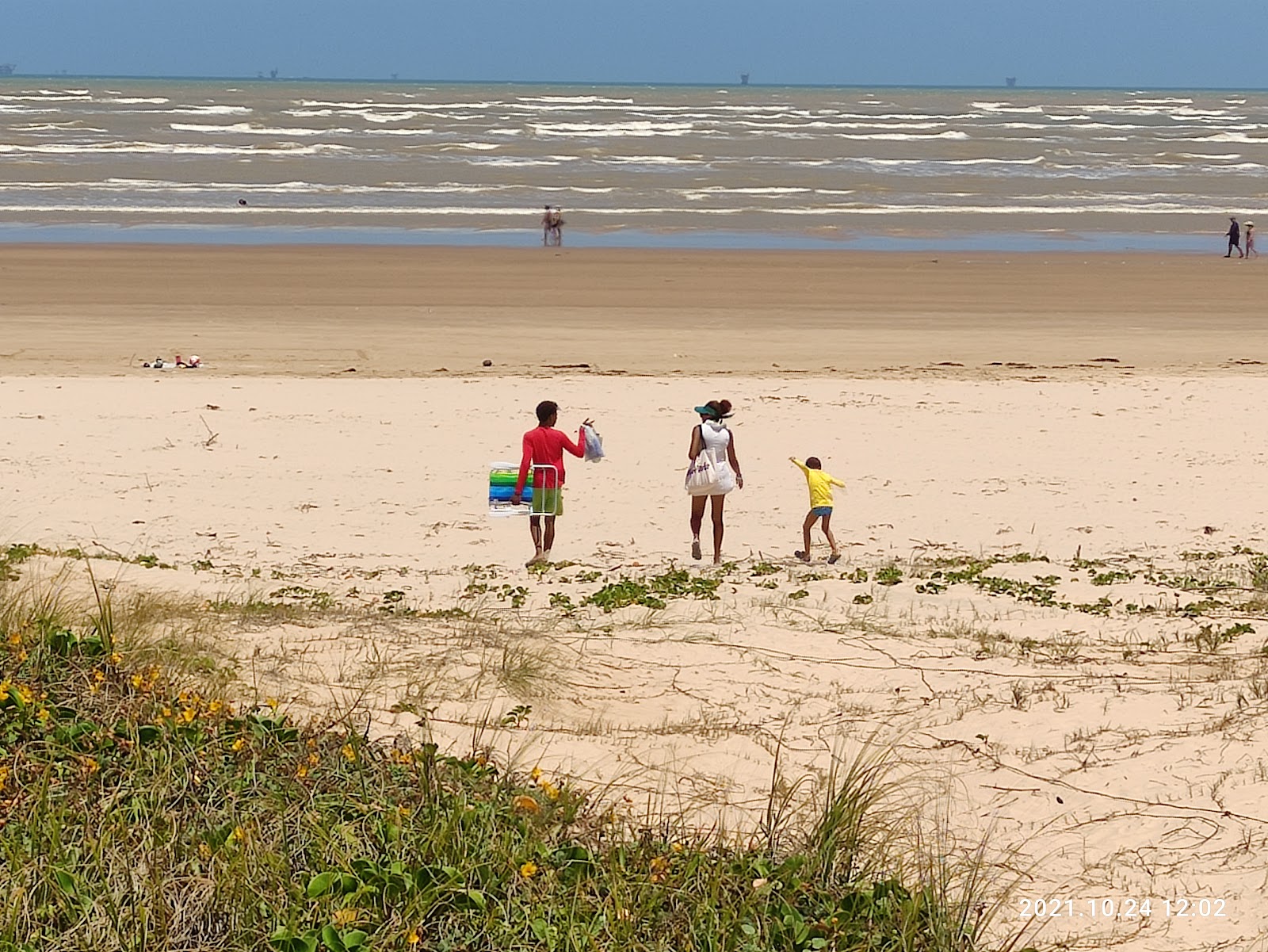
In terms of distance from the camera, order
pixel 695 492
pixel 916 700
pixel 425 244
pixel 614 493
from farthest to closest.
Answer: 1. pixel 425 244
2. pixel 614 493
3. pixel 695 492
4. pixel 916 700

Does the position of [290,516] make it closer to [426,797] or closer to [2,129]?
[426,797]

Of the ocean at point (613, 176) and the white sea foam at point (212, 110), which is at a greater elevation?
the white sea foam at point (212, 110)

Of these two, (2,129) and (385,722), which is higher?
(2,129)

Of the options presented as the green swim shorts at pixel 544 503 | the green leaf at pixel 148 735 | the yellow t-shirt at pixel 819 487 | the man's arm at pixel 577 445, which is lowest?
the green leaf at pixel 148 735

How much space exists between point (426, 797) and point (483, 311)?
743 inches

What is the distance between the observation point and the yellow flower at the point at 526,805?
14.3 ft

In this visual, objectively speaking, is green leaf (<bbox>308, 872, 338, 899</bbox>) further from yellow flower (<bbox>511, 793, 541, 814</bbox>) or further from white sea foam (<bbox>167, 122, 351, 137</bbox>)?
white sea foam (<bbox>167, 122, 351, 137</bbox>)

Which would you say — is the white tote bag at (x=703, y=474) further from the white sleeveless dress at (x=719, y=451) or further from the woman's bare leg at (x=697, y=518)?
the woman's bare leg at (x=697, y=518)

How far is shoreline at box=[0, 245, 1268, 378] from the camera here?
61.0 ft

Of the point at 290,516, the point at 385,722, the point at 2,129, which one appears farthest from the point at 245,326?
the point at 2,129

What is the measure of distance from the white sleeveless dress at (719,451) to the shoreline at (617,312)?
303 inches

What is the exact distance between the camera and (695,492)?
32.9 feet

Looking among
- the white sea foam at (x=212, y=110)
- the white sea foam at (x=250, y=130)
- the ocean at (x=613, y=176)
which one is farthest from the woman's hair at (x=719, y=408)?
the white sea foam at (x=212, y=110)

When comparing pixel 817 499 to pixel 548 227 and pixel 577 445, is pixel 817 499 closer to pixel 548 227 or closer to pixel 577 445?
pixel 577 445
